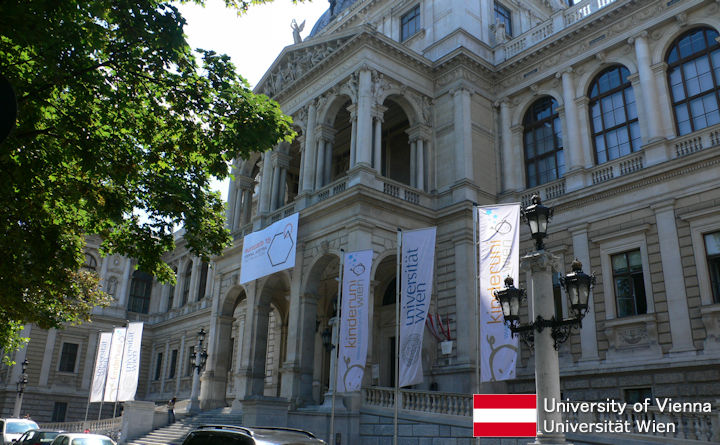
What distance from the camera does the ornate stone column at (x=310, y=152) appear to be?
25859 mm

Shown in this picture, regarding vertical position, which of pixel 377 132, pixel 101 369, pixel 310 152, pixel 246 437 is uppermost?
pixel 377 132

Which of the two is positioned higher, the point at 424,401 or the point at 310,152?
the point at 310,152

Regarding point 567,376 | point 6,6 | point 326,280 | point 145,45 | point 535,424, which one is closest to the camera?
point 6,6

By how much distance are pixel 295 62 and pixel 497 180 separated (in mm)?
11292

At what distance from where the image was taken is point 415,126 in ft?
86.1

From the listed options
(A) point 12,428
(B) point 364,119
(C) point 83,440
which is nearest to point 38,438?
(C) point 83,440

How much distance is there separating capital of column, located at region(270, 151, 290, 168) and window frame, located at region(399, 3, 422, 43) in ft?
29.3

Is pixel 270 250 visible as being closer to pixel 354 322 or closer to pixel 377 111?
pixel 354 322

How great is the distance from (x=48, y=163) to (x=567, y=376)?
17.4 meters

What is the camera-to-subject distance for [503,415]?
329 inches

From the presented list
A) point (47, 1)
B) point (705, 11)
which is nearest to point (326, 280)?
point (705, 11)

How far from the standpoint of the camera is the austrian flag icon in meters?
8.00

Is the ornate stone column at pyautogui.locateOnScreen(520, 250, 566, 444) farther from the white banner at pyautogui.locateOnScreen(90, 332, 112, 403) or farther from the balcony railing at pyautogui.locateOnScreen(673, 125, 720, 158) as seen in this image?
the white banner at pyautogui.locateOnScreen(90, 332, 112, 403)

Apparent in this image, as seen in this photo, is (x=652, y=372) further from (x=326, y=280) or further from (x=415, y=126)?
(x=326, y=280)
